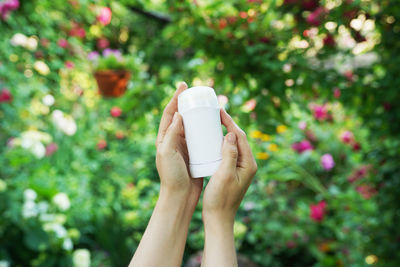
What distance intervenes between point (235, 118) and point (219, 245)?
3.51 feet

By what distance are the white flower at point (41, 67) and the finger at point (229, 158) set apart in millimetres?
2143

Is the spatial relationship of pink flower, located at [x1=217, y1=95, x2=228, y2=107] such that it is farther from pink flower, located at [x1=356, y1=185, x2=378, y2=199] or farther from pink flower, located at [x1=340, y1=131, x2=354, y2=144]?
pink flower, located at [x1=340, y1=131, x2=354, y2=144]

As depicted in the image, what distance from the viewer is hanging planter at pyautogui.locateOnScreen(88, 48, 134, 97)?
271 centimetres

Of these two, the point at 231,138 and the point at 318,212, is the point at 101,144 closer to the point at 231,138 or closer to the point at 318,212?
the point at 318,212

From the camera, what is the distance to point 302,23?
1508 millimetres

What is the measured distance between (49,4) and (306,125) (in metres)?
1.78

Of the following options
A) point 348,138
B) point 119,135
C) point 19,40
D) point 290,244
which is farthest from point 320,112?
point 19,40

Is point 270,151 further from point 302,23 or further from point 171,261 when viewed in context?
point 171,261

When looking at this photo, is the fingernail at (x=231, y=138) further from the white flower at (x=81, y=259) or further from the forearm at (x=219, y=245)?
the white flower at (x=81, y=259)

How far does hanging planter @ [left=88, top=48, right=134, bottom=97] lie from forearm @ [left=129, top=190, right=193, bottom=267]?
6.64ft

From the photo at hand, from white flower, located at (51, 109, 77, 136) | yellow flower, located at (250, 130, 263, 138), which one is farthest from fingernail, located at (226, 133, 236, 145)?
white flower, located at (51, 109, 77, 136)

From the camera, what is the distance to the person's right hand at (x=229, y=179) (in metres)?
0.77

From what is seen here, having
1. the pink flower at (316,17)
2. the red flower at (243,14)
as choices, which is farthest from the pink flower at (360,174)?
the red flower at (243,14)

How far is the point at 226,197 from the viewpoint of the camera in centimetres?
78
